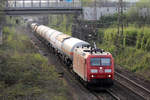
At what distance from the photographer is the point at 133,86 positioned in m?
18.3

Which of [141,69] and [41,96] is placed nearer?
[41,96]

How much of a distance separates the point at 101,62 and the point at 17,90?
209 inches

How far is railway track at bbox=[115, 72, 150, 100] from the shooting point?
16069mm

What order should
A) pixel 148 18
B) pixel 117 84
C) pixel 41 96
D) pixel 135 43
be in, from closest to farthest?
pixel 41 96
pixel 117 84
pixel 135 43
pixel 148 18

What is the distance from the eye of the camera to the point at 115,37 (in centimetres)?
2977

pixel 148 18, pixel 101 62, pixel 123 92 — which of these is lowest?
pixel 123 92

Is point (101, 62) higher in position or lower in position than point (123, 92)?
higher

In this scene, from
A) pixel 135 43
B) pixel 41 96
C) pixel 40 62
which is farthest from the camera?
pixel 135 43

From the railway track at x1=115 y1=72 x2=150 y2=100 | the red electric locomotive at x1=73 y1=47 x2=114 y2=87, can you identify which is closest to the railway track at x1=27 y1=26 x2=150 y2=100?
the railway track at x1=115 y1=72 x2=150 y2=100

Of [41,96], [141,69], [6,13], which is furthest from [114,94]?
[6,13]

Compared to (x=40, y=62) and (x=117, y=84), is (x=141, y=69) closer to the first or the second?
(x=117, y=84)

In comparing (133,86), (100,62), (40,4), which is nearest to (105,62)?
(100,62)

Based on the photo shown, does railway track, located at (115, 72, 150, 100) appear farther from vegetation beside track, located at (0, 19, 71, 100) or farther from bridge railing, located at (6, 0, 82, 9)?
bridge railing, located at (6, 0, 82, 9)

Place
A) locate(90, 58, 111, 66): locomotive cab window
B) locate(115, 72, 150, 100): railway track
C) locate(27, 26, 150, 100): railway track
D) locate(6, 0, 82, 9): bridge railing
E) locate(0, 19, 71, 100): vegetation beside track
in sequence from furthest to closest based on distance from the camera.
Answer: locate(6, 0, 82, 9): bridge railing < locate(90, 58, 111, 66): locomotive cab window < locate(115, 72, 150, 100): railway track < locate(27, 26, 150, 100): railway track < locate(0, 19, 71, 100): vegetation beside track
